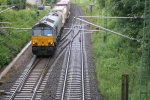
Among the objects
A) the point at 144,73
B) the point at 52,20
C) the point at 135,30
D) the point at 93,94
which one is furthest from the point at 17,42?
the point at 144,73

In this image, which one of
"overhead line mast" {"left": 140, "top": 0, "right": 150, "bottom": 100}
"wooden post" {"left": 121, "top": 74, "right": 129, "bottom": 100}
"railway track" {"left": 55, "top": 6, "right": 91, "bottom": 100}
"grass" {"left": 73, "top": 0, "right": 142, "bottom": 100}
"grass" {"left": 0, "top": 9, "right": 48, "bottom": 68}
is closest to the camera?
"wooden post" {"left": 121, "top": 74, "right": 129, "bottom": 100}

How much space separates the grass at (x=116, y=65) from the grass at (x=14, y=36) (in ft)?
22.0

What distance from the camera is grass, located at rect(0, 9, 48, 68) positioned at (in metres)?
30.3

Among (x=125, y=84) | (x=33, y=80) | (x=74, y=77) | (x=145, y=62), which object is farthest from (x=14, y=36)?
(x=125, y=84)

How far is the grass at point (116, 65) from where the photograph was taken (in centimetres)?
Result: 2128

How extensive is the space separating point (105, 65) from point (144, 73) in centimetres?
823

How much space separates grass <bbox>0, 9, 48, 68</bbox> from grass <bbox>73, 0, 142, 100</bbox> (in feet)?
22.0

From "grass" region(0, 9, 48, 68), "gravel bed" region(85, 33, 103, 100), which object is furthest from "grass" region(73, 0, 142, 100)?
"grass" region(0, 9, 48, 68)

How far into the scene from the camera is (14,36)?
→ 118ft

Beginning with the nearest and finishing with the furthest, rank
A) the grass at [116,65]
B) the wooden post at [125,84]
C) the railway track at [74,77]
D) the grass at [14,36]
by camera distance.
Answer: the wooden post at [125,84], the grass at [116,65], the railway track at [74,77], the grass at [14,36]

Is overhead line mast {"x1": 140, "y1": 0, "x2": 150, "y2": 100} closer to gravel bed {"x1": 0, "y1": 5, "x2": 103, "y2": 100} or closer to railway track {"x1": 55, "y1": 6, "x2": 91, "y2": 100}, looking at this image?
gravel bed {"x1": 0, "y1": 5, "x2": 103, "y2": 100}

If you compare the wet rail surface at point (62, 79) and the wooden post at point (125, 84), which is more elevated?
the wooden post at point (125, 84)

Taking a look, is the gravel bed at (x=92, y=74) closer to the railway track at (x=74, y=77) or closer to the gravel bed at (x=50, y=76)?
the gravel bed at (x=50, y=76)

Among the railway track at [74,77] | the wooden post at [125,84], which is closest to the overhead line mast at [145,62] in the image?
the wooden post at [125,84]
